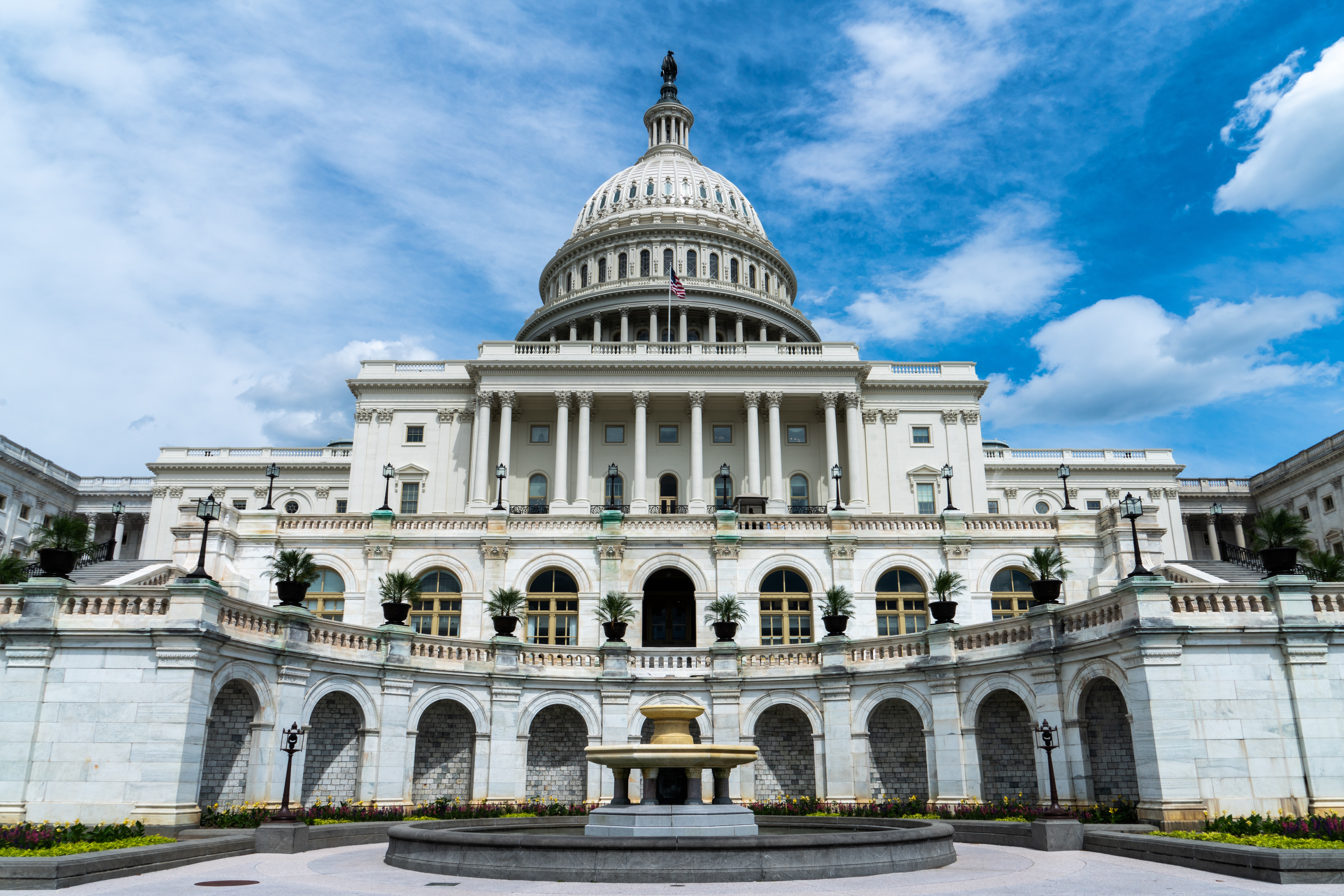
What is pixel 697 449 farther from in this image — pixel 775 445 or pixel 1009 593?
pixel 1009 593

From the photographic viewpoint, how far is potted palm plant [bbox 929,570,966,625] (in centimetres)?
3200

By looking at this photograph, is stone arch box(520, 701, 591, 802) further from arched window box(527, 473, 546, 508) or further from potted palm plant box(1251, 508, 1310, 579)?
arched window box(527, 473, 546, 508)

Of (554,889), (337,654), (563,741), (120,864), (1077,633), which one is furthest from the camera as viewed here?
(563,741)

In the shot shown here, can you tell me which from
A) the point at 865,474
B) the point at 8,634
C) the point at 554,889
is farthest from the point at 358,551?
the point at 865,474

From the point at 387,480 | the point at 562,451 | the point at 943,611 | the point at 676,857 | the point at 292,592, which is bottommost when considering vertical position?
the point at 676,857

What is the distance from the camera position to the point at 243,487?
95250mm

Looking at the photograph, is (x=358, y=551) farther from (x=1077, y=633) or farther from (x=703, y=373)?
(x=703, y=373)

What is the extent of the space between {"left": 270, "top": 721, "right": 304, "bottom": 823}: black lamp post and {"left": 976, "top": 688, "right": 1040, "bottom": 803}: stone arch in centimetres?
1939

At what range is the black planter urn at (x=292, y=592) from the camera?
28.9m

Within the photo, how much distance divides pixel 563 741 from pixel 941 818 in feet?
44.7

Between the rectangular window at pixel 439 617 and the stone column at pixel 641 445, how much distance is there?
27.2 m

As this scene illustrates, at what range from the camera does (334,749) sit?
98.1ft

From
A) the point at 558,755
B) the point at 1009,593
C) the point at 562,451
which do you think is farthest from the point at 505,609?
the point at 562,451

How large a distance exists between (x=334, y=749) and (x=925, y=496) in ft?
183
